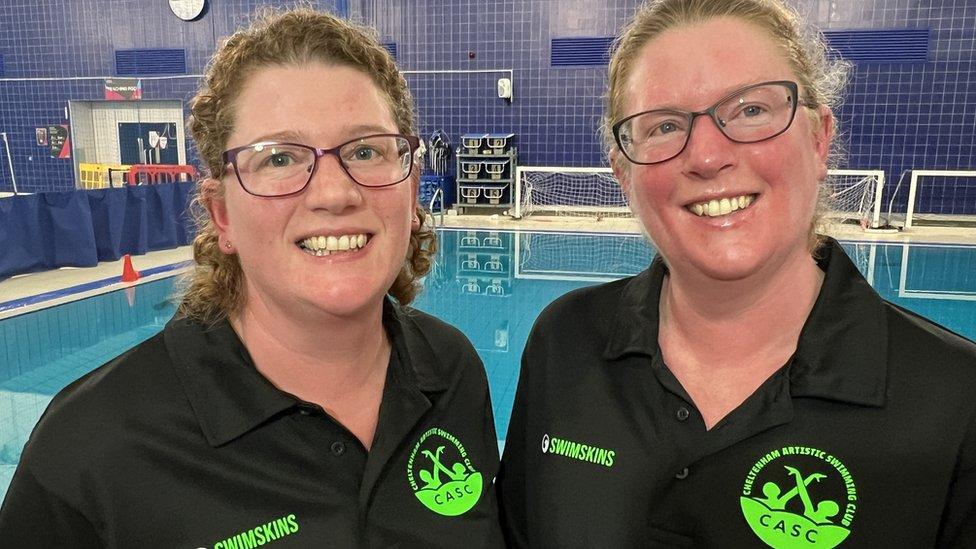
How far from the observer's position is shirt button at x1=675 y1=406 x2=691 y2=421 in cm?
130

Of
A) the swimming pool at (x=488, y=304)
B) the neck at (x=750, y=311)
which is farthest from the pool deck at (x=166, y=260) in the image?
the neck at (x=750, y=311)

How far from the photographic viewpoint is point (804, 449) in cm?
123

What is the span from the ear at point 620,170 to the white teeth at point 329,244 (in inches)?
23.2

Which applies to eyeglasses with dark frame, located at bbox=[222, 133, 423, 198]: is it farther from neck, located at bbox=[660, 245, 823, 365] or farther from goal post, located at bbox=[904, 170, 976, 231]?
goal post, located at bbox=[904, 170, 976, 231]

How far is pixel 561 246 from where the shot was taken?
9.80 m

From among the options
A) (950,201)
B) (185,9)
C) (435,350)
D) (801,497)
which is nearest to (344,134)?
(435,350)

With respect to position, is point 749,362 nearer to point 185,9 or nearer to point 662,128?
point 662,128

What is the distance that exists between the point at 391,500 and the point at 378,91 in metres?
0.77

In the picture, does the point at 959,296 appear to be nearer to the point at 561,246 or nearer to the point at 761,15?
the point at 561,246

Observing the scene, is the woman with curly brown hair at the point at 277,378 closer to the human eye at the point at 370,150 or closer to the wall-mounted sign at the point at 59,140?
the human eye at the point at 370,150

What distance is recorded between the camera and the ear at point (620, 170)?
1.48 meters

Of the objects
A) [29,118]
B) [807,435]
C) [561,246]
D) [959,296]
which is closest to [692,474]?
[807,435]

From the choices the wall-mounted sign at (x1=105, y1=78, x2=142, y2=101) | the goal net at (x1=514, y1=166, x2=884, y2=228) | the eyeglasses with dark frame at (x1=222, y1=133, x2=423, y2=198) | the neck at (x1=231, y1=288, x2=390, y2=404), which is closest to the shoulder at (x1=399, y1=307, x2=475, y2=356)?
the neck at (x1=231, y1=288, x2=390, y2=404)

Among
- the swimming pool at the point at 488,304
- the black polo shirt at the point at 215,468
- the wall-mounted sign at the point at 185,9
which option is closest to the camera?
the black polo shirt at the point at 215,468
